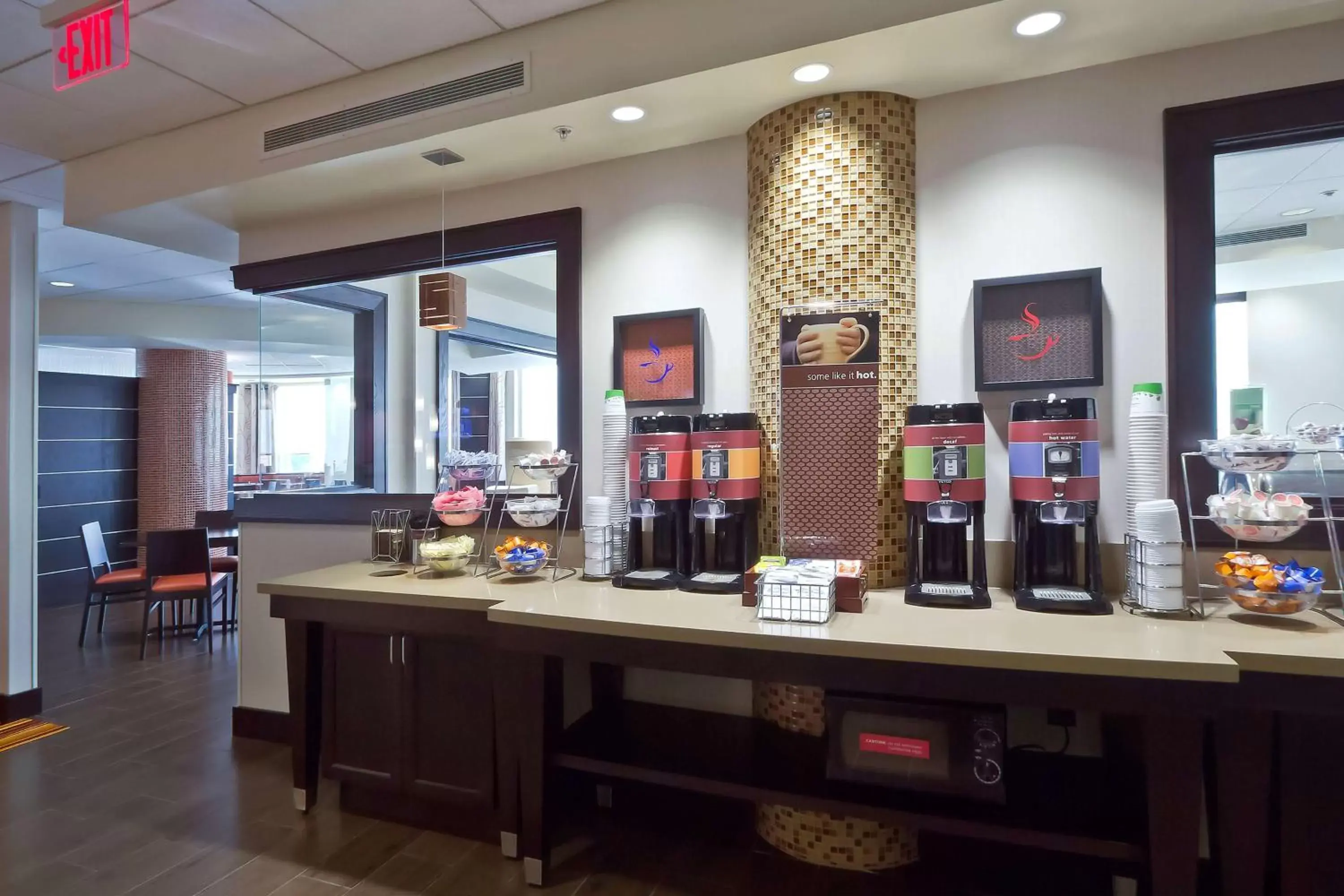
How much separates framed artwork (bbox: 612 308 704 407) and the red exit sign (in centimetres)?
177

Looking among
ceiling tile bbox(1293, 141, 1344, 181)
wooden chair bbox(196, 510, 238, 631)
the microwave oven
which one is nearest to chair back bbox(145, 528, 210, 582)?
wooden chair bbox(196, 510, 238, 631)

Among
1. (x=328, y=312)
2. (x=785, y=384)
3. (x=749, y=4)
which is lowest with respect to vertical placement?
(x=785, y=384)

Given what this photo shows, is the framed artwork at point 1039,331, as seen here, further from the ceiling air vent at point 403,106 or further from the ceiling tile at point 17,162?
the ceiling tile at point 17,162

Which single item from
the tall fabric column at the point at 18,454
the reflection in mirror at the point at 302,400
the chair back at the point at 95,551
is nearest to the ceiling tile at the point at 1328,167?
the reflection in mirror at the point at 302,400

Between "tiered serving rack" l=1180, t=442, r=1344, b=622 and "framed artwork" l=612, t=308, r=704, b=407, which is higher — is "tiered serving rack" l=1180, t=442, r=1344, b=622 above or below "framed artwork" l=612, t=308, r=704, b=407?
below

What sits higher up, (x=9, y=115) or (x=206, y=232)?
(x=9, y=115)

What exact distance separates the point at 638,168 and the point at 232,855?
297cm

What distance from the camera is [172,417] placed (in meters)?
7.98

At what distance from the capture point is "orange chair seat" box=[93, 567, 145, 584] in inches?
205

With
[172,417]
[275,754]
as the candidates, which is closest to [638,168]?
Answer: [275,754]

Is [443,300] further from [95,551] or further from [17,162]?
[95,551]

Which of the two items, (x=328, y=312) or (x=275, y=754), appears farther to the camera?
(x=328, y=312)

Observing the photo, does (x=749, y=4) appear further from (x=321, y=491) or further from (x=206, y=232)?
(x=206, y=232)

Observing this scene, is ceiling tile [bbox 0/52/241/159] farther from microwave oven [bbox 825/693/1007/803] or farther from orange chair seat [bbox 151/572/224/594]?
microwave oven [bbox 825/693/1007/803]
